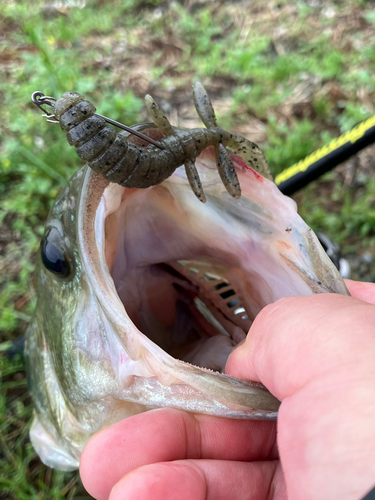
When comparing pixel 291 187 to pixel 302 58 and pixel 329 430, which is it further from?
pixel 302 58

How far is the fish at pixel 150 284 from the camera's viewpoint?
1017mm

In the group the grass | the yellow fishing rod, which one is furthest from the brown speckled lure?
the grass

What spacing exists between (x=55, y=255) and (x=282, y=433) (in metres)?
0.76

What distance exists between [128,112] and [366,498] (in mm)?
3082

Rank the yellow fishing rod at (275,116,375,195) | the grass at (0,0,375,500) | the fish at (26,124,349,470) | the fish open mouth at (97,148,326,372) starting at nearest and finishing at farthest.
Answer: the fish at (26,124,349,470) → the fish open mouth at (97,148,326,372) → the yellow fishing rod at (275,116,375,195) → the grass at (0,0,375,500)

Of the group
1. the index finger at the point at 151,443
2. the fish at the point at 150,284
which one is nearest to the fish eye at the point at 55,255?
the fish at the point at 150,284

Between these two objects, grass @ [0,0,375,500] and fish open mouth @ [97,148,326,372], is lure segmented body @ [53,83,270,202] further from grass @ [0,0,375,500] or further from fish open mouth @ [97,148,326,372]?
grass @ [0,0,375,500]

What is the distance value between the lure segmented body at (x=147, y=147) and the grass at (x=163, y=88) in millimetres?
1858

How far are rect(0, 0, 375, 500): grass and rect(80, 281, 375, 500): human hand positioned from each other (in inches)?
54.8

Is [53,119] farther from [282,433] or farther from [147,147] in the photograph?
[282,433]

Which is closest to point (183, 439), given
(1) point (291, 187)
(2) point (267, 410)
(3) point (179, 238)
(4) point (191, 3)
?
(2) point (267, 410)

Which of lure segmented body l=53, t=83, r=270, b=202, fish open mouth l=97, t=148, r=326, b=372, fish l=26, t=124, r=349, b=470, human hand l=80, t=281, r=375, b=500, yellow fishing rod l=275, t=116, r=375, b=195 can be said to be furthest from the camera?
yellow fishing rod l=275, t=116, r=375, b=195

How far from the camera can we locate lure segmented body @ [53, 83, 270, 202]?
0.82m

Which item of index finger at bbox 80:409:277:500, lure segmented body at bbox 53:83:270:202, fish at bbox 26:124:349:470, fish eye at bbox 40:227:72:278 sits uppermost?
lure segmented body at bbox 53:83:270:202
